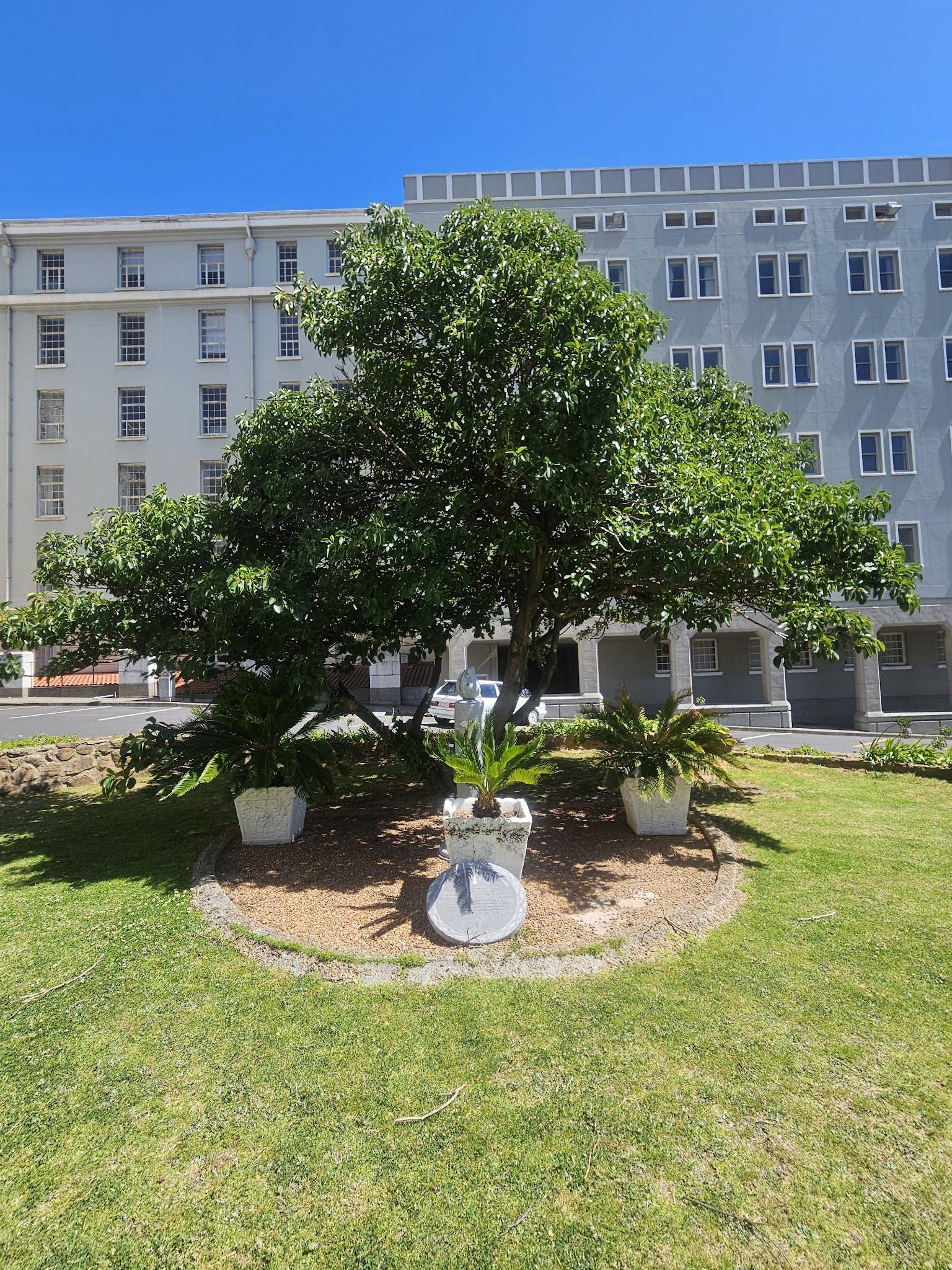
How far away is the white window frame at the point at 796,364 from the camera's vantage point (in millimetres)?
28188

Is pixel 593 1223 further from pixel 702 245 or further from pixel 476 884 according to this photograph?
pixel 702 245

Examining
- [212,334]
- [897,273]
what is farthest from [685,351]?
[212,334]

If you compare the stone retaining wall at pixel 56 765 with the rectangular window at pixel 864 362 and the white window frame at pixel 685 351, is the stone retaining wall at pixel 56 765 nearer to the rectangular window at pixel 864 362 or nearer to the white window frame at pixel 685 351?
the white window frame at pixel 685 351

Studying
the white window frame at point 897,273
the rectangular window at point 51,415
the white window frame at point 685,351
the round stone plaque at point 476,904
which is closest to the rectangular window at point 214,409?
the rectangular window at point 51,415

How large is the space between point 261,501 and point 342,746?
6470 millimetres

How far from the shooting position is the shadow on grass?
6.79 meters

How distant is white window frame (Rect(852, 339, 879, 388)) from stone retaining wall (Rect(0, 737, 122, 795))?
30298mm

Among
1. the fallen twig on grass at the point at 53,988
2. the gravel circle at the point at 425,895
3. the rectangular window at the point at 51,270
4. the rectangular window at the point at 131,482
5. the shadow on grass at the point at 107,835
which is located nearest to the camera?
the fallen twig on grass at the point at 53,988

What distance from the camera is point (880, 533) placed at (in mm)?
8555

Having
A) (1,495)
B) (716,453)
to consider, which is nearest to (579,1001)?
(716,453)

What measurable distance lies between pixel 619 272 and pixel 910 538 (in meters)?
16.4

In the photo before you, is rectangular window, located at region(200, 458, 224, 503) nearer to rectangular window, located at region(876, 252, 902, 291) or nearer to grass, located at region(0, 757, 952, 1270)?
grass, located at region(0, 757, 952, 1270)

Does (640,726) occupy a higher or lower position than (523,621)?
lower

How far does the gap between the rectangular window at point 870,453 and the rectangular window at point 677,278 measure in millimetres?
9520
